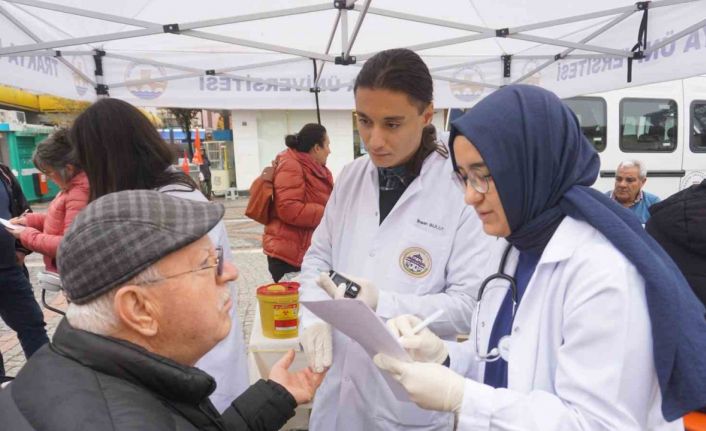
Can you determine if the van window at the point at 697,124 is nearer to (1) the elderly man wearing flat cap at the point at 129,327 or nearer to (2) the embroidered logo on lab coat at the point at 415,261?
(2) the embroidered logo on lab coat at the point at 415,261

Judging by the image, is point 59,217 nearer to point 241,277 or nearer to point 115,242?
point 115,242

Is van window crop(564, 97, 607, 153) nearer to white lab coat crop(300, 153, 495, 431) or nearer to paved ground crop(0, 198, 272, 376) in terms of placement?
paved ground crop(0, 198, 272, 376)

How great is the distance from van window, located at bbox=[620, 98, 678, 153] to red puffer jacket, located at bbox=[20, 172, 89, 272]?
26.1 feet

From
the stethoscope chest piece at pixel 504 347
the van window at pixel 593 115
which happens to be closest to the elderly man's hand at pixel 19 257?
the stethoscope chest piece at pixel 504 347

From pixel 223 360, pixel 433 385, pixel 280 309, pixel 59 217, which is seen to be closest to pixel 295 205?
pixel 280 309

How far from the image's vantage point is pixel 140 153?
171cm

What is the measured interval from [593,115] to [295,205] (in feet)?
20.3

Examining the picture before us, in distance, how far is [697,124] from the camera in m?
7.56

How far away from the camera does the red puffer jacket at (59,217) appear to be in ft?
7.64

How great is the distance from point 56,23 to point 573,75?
427 centimetres

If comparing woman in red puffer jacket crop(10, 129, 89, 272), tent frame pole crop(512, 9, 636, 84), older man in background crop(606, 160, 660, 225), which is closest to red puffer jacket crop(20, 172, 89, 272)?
woman in red puffer jacket crop(10, 129, 89, 272)

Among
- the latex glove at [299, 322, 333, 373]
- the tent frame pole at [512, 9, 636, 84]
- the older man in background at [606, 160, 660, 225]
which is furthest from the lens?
the older man in background at [606, 160, 660, 225]

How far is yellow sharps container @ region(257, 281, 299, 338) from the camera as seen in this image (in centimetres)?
273

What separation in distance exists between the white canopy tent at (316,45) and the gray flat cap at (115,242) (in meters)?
2.16
